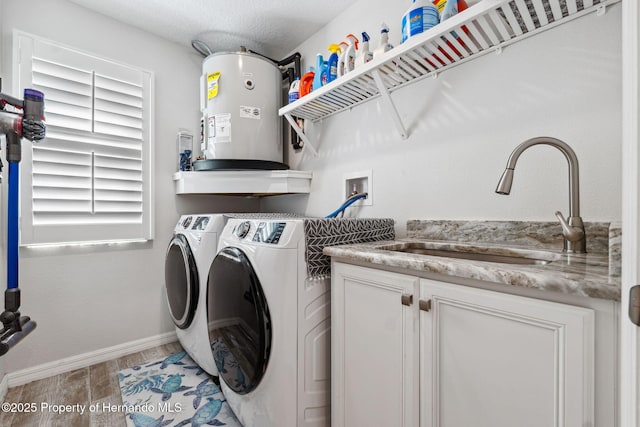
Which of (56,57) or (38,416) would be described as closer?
(38,416)

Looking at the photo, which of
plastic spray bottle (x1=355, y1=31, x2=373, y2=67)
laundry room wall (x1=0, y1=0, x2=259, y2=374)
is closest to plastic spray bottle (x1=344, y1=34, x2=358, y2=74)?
plastic spray bottle (x1=355, y1=31, x2=373, y2=67)

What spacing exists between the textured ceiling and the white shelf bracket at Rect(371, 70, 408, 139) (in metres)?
0.85

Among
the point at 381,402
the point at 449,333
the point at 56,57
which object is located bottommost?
the point at 381,402

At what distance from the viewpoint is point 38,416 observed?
1478 mm

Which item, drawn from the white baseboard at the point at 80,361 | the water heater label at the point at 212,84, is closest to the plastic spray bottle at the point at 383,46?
the water heater label at the point at 212,84

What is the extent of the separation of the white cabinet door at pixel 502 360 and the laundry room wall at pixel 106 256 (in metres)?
2.15

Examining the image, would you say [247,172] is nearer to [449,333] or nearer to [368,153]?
[368,153]

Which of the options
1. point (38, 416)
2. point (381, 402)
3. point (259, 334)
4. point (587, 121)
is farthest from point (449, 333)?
point (38, 416)

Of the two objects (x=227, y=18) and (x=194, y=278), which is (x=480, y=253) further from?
(x=227, y=18)

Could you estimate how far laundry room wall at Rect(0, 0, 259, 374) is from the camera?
1791mm

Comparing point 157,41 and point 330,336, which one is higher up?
point 157,41

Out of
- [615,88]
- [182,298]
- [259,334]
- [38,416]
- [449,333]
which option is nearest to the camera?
[449,333]

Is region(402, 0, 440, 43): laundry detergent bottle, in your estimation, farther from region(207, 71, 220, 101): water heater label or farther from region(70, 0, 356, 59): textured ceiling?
region(207, 71, 220, 101): water heater label

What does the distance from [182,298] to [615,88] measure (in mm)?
2322
